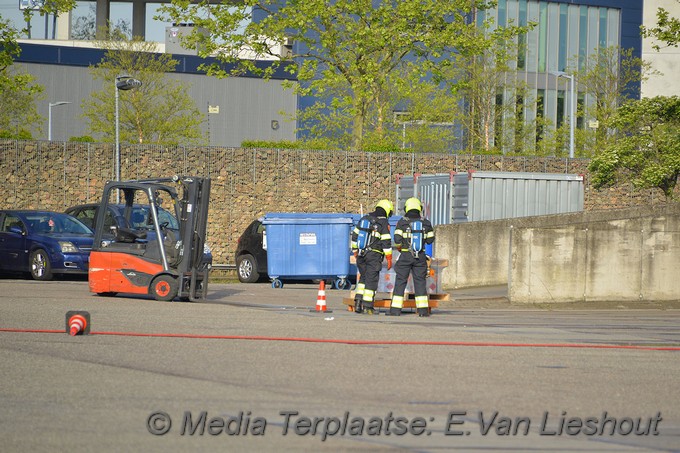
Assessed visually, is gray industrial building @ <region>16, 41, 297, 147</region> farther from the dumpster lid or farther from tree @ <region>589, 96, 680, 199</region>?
tree @ <region>589, 96, 680, 199</region>

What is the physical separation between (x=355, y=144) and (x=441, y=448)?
99.5ft

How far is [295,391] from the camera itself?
9.86 meters

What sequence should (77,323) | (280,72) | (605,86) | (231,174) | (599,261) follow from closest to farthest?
(77,323) < (599,261) < (231,174) < (605,86) < (280,72)

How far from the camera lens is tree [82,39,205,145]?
49344mm

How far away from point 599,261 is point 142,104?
3007cm

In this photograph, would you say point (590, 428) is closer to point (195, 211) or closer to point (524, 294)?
point (195, 211)

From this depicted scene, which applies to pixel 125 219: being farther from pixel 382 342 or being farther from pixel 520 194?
pixel 520 194

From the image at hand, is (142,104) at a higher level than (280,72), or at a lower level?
lower

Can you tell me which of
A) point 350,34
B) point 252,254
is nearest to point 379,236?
point 252,254

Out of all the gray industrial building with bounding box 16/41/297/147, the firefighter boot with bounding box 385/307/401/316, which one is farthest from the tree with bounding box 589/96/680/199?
the gray industrial building with bounding box 16/41/297/147

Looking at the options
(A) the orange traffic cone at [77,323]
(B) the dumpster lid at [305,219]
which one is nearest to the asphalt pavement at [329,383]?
(A) the orange traffic cone at [77,323]

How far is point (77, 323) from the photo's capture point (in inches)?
537

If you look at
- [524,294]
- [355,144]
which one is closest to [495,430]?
[524,294]

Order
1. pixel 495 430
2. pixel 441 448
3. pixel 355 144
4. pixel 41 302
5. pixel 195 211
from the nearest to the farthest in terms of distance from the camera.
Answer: pixel 441 448, pixel 495 430, pixel 41 302, pixel 195 211, pixel 355 144
